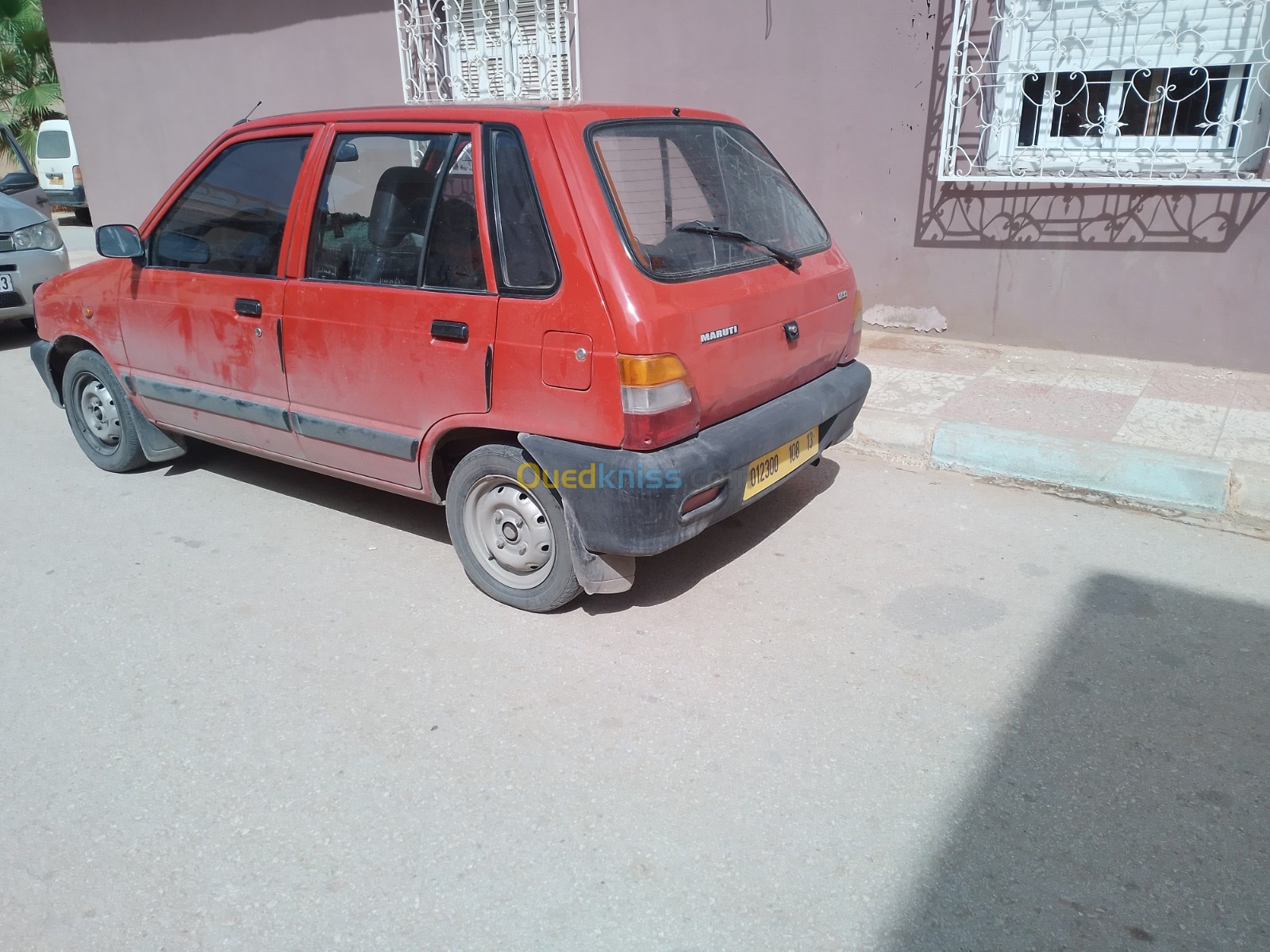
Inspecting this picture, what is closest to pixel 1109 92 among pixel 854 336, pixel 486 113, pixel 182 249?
pixel 854 336

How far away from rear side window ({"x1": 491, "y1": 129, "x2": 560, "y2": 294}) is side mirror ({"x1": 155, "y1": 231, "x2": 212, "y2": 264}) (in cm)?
173

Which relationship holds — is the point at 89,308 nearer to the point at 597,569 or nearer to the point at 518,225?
the point at 518,225

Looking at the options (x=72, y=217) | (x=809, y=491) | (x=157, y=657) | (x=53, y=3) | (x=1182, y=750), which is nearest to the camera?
(x=1182, y=750)

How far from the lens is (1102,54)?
592cm

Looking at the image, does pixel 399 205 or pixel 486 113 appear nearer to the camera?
pixel 486 113

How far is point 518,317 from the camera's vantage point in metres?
3.27

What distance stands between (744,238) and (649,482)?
1.13 meters

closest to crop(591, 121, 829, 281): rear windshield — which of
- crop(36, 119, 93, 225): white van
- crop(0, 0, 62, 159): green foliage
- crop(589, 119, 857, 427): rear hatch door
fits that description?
crop(589, 119, 857, 427): rear hatch door

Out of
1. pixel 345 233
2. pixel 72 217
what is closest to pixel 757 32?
pixel 345 233

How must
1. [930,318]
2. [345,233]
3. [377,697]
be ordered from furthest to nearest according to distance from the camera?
1. [930,318]
2. [345,233]
3. [377,697]

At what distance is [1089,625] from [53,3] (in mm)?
13379

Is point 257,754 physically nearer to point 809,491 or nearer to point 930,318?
point 809,491

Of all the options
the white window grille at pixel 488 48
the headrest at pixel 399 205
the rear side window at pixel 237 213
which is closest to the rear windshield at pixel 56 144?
the white window grille at pixel 488 48

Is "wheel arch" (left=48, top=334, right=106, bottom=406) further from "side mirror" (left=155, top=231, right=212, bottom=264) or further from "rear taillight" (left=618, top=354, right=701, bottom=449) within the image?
"rear taillight" (left=618, top=354, right=701, bottom=449)
